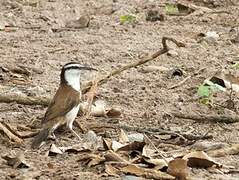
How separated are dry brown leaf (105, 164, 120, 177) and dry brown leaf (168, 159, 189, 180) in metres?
0.42

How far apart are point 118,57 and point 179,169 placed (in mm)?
4701

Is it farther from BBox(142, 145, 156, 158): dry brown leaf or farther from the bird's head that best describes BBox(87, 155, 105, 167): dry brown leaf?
the bird's head

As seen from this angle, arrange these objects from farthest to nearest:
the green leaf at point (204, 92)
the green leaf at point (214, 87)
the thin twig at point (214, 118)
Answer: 1. the green leaf at point (214, 87)
2. the green leaf at point (204, 92)
3. the thin twig at point (214, 118)

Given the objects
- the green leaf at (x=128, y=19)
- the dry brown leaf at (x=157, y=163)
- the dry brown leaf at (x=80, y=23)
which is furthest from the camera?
the green leaf at (x=128, y=19)

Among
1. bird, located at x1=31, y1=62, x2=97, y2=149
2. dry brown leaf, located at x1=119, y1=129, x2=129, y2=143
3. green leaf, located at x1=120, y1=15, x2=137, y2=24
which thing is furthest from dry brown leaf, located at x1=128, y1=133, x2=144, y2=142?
green leaf, located at x1=120, y1=15, x2=137, y2=24

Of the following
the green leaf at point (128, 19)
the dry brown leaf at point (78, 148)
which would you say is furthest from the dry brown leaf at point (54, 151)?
the green leaf at point (128, 19)

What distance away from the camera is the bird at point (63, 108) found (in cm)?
781

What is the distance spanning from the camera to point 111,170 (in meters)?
6.64

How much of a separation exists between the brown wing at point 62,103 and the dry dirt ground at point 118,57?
237 millimetres

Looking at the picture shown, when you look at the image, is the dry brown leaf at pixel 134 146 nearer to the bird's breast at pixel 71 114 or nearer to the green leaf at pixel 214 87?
the bird's breast at pixel 71 114

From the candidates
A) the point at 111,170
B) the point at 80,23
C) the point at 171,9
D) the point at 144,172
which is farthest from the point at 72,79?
the point at 171,9

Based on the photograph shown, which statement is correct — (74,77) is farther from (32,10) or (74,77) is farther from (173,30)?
(32,10)

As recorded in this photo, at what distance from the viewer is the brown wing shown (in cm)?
807

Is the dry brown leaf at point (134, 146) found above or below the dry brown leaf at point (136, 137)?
above
